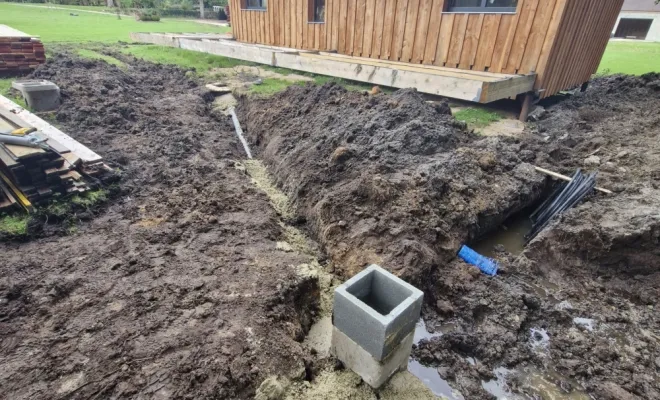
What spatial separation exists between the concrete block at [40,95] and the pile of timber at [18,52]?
2849 mm

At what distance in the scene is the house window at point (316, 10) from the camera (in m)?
10.6

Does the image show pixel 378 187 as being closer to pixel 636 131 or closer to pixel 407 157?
pixel 407 157

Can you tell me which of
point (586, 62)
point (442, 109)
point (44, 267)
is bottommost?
point (44, 267)

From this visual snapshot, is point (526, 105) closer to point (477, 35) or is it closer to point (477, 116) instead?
point (477, 116)

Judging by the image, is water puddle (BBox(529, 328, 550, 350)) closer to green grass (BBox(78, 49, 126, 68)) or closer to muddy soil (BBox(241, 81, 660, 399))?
muddy soil (BBox(241, 81, 660, 399))

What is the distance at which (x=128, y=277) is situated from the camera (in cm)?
328

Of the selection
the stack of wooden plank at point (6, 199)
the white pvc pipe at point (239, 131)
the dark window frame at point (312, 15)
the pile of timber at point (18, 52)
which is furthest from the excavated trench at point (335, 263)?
the dark window frame at point (312, 15)

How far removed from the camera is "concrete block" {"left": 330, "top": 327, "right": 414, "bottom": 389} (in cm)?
251

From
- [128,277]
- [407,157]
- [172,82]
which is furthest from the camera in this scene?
[172,82]

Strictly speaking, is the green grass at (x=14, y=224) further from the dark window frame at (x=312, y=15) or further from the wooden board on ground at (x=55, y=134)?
the dark window frame at (x=312, y=15)

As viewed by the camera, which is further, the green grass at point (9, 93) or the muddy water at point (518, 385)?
the green grass at point (9, 93)

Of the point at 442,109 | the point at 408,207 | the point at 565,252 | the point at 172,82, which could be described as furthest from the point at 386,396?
the point at 172,82

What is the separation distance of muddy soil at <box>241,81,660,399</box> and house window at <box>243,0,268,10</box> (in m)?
8.31

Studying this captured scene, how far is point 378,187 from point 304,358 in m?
2.12
